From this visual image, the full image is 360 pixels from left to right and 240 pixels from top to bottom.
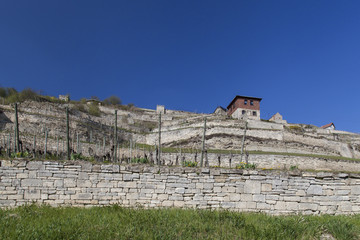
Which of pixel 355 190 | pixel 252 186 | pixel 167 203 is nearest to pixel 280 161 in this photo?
pixel 355 190

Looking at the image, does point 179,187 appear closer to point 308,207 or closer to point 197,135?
point 308,207

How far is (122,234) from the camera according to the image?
5.10 m

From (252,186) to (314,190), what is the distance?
2.20 m

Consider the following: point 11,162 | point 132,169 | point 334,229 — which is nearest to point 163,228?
point 132,169

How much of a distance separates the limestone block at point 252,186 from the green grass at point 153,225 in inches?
38.8

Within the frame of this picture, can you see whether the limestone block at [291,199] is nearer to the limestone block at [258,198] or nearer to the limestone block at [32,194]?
the limestone block at [258,198]

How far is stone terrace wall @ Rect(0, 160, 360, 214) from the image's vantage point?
7.43 meters

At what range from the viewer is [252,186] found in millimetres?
7824

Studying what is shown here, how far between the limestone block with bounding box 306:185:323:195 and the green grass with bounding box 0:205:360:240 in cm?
99

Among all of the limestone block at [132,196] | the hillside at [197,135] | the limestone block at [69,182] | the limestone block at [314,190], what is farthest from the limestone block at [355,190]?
the hillside at [197,135]

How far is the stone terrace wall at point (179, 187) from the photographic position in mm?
7434

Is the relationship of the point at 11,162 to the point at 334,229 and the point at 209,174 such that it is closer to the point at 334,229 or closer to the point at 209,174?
the point at 209,174

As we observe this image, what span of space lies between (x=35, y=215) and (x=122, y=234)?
2952mm

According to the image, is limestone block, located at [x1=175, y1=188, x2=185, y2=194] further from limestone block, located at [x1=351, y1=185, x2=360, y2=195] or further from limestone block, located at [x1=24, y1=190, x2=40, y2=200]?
limestone block, located at [x1=351, y1=185, x2=360, y2=195]
